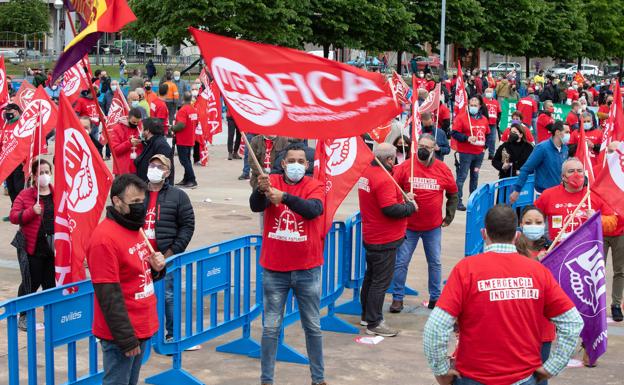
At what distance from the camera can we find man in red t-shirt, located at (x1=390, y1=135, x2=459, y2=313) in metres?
10.1

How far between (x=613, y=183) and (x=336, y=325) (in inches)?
112

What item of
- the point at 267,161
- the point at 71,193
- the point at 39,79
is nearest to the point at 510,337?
the point at 71,193

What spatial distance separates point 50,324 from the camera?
20.6 ft

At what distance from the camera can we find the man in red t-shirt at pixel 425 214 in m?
10.1

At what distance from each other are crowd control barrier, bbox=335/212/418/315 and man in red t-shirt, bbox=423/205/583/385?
4550mm

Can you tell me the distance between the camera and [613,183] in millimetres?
8727

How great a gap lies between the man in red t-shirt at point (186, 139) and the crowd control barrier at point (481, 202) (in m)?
7.04

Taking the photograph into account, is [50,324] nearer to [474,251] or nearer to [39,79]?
[474,251]

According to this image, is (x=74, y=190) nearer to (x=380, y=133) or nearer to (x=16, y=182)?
(x=16, y=182)

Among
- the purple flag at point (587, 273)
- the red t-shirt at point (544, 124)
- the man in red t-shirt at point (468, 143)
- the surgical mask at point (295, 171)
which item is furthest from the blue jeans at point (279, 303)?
the red t-shirt at point (544, 124)

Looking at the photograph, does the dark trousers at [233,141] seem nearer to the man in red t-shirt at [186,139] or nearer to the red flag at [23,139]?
the man in red t-shirt at [186,139]

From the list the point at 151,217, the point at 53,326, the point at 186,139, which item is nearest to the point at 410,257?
the point at 151,217

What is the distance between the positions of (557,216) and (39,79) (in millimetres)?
26012

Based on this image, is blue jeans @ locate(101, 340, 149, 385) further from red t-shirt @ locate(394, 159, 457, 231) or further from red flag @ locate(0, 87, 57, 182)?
red flag @ locate(0, 87, 57, 182)
